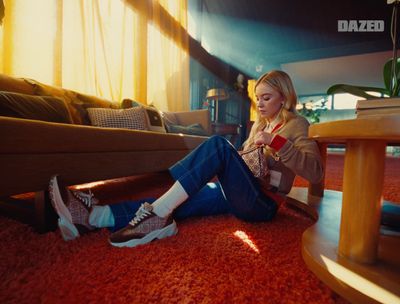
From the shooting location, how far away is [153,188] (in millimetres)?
1374

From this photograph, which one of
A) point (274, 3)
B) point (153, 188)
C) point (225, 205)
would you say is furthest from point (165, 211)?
point (274, 3)

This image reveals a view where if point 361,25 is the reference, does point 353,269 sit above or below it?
below

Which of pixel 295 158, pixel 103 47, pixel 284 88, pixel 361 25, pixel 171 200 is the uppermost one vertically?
pixel 361 25

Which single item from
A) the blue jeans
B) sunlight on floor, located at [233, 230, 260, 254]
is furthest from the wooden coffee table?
the blue jeans

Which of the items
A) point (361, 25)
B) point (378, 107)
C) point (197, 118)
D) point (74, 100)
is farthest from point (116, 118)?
point (361, 25)

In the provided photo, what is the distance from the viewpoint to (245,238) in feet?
2.30

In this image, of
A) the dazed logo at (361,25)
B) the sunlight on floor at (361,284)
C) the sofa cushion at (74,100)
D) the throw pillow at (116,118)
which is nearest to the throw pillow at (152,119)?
the throw pillow at (116,118)

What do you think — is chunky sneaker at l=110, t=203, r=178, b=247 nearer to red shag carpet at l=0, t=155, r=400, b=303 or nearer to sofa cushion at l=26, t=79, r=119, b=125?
red shag carpet at l=0, t=155, r=400, b=303

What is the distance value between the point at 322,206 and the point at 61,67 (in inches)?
72.3

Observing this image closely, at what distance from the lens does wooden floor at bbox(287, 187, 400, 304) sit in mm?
370

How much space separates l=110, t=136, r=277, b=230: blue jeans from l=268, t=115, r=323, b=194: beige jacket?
0.09 meters

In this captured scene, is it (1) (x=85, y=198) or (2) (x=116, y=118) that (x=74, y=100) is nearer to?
(2) (x=116, y=118)

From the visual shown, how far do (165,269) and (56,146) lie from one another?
0.59 metres

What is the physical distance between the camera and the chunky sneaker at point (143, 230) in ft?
2.08
